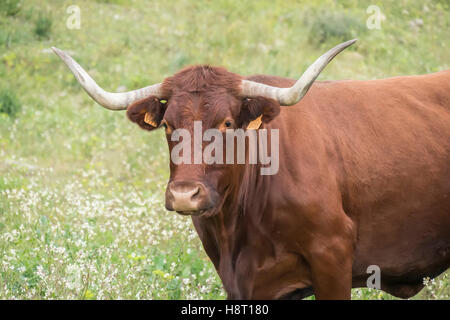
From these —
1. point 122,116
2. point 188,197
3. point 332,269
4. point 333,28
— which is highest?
point 333,28

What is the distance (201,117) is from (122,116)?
20.8ft

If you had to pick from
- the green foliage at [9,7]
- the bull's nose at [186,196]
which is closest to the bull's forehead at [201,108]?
the bull's nose at [186,196]

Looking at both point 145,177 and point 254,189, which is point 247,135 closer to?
point 254,189

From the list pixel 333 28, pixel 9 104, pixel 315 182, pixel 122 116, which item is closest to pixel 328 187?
pixel 315 182

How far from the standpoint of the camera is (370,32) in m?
13.8

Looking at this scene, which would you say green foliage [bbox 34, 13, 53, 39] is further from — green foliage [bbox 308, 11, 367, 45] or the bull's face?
the bull's face

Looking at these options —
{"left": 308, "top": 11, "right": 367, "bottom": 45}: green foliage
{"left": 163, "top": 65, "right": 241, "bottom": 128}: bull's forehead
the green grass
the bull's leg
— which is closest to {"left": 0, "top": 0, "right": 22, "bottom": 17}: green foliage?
the green grass

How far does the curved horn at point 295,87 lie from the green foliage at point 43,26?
30.3ft

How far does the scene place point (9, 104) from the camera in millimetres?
9945

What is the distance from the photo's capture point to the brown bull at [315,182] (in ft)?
13.3

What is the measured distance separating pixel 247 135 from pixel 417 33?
1162 centimetres

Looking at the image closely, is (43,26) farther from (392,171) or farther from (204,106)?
(392,171)

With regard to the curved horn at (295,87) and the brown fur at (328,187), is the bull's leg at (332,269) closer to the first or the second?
the brown fur at (328,187)
